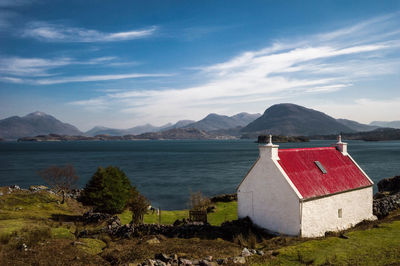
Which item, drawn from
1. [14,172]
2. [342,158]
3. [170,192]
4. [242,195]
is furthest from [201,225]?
[14,172]

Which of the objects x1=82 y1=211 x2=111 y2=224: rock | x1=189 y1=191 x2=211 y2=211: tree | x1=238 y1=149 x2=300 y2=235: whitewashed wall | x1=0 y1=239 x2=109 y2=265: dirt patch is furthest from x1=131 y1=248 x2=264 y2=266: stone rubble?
x1=189 y1=191 x2=211 y2=211: tree

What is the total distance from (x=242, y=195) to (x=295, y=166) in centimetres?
478

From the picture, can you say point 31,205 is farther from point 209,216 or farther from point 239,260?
point 239,260

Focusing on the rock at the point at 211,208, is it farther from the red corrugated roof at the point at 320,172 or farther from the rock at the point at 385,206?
the rock at the point at 385,206

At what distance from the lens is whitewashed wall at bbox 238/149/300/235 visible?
21.0m

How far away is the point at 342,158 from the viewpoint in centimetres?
2805

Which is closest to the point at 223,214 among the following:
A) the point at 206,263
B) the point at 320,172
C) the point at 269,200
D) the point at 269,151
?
the point at 269,200

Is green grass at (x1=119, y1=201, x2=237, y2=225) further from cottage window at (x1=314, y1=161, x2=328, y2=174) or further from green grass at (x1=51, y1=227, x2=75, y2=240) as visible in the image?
cottage window at (x1=314, y1=161, x2=328, y2=174)

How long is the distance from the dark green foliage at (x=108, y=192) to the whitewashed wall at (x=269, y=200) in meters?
16.4

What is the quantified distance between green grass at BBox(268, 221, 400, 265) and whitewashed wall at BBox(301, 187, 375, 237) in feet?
9.78

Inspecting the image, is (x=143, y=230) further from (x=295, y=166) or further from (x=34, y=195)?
(x=34, y=195)

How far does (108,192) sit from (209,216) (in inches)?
468

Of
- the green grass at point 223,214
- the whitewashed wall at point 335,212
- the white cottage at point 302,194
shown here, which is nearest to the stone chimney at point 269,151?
the white cottage at point 302,194

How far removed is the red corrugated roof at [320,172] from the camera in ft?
72.6
